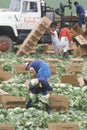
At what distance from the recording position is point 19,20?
2191 cm

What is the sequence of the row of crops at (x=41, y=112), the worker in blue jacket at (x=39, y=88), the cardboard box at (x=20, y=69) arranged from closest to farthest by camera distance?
the row of crops at (x=41, y=112)
the worker in blue jacket at (x=39, y=88)
the cardboard box at (x=20, y=69)

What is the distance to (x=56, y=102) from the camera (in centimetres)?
1199

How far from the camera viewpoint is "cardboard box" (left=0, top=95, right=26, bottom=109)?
1194cm

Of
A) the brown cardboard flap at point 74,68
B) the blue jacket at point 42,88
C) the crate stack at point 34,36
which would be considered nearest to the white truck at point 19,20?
the crate stack at point 34,36

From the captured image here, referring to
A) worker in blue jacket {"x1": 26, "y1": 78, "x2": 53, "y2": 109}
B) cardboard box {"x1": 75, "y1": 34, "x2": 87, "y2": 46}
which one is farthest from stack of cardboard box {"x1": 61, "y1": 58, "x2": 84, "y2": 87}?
cardboard box {"x1": 75, "y1": 34, "x2": 87, "y2": 46}

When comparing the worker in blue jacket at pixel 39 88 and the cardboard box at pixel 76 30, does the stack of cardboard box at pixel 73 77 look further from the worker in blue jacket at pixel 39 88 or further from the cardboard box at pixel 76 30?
the cardboard box at pixel 76 30

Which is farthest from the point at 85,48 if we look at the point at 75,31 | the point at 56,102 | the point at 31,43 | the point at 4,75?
the point at 56,102

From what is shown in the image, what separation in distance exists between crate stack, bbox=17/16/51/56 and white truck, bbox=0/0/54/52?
819 mm

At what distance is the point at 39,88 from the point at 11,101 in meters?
0.71

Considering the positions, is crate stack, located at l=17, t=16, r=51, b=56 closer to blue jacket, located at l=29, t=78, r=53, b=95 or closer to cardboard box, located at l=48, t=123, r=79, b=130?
blue jacket, located at l=29, t=78, r=53, b=95

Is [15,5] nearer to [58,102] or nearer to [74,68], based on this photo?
[74,68]

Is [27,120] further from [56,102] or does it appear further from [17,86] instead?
[17,86]

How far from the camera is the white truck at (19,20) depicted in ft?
71.2

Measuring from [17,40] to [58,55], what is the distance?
1962 millimetres
